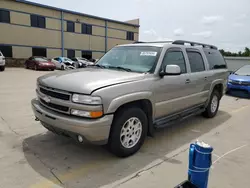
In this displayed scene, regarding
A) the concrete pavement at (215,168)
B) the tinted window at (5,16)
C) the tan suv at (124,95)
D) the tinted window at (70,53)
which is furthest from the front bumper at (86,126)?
the tinted window at (70,53)

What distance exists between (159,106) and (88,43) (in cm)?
2949

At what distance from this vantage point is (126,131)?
349 centimetres

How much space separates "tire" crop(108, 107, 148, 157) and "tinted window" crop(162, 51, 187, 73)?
1179 mm

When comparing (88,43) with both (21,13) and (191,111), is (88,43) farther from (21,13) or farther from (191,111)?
(191,111)

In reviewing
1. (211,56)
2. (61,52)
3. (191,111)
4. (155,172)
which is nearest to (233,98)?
(211,56)

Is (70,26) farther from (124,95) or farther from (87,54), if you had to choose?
(124,95)

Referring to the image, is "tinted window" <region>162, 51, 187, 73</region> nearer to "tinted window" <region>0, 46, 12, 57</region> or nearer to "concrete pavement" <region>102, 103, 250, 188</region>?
"concrete pavement" <region>102, 103, 250, 188</region>

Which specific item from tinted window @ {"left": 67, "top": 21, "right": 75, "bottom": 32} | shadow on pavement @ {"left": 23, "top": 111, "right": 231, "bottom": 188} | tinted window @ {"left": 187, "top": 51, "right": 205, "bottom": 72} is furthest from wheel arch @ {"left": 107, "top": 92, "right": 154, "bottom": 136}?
tinted window @ {"left": 67, "top": 21, "right": 75, "bottom": 32}

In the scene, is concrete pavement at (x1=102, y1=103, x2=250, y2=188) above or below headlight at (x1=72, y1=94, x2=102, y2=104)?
below

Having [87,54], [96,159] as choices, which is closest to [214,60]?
[96,159]

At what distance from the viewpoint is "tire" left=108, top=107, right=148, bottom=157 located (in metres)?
3.28

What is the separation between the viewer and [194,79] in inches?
192

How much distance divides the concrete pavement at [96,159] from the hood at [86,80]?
1142 mm

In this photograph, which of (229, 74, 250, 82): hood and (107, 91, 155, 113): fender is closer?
(107, 91, 155, 113): fender
